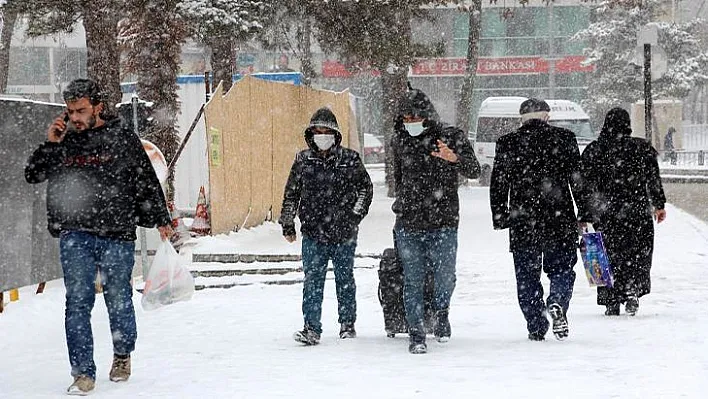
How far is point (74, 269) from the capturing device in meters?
6.34

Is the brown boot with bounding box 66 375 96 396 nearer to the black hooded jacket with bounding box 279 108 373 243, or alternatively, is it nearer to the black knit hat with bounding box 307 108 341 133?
the black hooded jacket with bounding box 279 108 373 243

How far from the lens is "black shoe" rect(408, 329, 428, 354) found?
7578 mm

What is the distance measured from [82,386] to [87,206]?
40.8 inches

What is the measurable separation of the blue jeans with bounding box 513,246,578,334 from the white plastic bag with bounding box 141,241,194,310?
7.93 feet

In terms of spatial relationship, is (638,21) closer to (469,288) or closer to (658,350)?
(469,288)

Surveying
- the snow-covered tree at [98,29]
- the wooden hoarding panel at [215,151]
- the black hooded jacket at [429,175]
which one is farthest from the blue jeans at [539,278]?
the snow-covered tree at [98,29]

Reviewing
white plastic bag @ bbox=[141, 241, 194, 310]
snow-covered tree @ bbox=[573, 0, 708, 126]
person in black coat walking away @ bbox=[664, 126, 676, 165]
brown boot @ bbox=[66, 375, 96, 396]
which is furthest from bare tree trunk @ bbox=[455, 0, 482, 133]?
brown boot @ bbox=[66, 375, 96, 396]

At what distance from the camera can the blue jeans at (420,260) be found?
7629mm

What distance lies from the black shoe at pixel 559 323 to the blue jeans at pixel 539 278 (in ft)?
0.21

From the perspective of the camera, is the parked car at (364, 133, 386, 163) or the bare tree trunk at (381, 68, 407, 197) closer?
the bare tree trunk at (381, 68, 407, 197)

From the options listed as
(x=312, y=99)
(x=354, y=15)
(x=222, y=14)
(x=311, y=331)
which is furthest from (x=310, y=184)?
(x=312, y=99)

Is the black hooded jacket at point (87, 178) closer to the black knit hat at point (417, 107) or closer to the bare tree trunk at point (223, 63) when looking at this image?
→ the black knit hat at point (417, 107)

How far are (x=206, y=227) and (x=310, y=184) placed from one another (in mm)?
7725

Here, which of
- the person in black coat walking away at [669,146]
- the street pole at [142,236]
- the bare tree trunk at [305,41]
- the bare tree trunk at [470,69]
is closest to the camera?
the street pole at [142,236]
